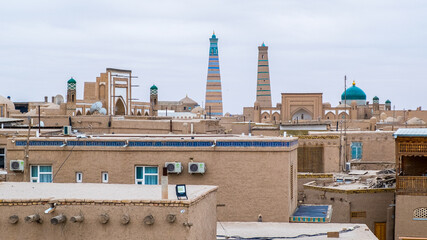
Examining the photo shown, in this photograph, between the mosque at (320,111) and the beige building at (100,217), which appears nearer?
the beige building at (100,217)

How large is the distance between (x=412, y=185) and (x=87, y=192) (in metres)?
11.7

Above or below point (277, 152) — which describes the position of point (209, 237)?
below

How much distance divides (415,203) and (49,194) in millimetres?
12281

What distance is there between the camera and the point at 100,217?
11383 millimetres

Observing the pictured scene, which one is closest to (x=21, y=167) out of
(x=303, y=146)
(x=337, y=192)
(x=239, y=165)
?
(x=239, y=165)

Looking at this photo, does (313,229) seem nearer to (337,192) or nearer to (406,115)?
(337,192)

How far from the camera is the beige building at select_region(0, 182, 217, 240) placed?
445 inches

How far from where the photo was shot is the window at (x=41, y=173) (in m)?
18.9

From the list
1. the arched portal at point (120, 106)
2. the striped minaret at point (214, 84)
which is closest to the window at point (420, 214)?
the arched portal at point (120, 106)

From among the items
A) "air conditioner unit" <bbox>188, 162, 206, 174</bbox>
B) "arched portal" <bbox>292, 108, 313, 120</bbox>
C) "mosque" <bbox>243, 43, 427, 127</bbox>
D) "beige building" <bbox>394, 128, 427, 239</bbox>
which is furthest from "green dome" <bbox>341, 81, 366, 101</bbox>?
"air conditioner unit" <bbox>188, 162, 206, 174</bbox>

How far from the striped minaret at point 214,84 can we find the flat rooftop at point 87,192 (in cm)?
8238

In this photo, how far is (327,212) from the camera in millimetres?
20172

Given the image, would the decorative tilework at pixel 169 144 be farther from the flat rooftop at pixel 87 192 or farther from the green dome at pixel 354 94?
the green dome at pixel 354 94

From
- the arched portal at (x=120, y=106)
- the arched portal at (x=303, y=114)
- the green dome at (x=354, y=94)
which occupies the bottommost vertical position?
the arched portal at (x=303, y=114)
